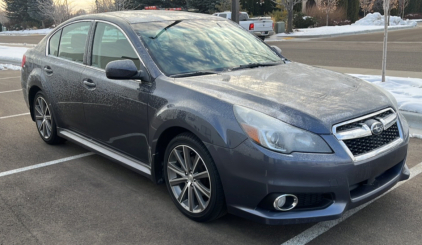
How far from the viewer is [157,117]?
→ 12.2ft

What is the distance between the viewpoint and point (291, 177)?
297 cm

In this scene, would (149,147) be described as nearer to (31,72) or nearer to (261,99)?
(261,99)

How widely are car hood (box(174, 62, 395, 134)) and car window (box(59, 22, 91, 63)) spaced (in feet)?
5.37

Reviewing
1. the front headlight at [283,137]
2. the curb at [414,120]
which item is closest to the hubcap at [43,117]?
the front headlight at [283,137]

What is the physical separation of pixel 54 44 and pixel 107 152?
6.18ft

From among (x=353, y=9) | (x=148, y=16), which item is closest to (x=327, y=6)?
(x=353, y=9)

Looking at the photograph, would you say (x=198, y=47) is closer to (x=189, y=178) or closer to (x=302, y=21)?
(x=189, y=178)

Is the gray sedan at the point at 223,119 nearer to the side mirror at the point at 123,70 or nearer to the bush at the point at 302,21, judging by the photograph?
the side mirror at the point at 123,70

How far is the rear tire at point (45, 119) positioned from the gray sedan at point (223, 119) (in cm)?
41

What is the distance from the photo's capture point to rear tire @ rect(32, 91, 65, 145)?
5527 millimetres

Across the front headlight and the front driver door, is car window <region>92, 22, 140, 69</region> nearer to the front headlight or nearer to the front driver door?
the front driver door

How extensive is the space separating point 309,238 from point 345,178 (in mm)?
613

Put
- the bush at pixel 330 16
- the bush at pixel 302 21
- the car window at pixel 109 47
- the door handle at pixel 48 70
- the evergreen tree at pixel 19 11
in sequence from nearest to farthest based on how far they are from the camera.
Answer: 1. the car window at pixel 109 47
2. the door handle at pixel 48 70
3. the bush at pixel 302 21
4. the bush at pixel 330 16
5. the evergreen tree at pixel 19 11

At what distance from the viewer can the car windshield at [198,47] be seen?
4043mm
